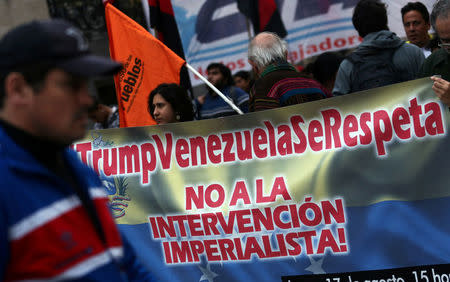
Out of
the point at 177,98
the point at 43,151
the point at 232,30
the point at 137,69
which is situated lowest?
the point at 43,151

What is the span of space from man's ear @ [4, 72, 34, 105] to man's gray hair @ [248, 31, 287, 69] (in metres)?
3.02

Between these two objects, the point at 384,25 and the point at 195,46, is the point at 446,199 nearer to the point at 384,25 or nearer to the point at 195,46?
the point at 384,25

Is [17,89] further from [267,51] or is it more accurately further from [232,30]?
[232,30]

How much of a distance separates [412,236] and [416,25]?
2.60 metres

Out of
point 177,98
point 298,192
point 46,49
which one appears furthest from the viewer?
point 177,98

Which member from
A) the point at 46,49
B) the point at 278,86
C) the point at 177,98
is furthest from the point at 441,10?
the point at 46,49

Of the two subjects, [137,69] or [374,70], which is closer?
[374,70]

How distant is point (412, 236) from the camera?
3.72 meters

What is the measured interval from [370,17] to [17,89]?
325cm

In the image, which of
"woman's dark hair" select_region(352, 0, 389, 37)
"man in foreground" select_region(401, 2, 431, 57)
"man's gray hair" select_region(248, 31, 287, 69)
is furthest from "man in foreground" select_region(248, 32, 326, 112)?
"man in foreground" select_region(401, 2, 431, 57)

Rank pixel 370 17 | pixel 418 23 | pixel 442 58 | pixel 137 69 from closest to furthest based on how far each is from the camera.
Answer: pixel 442 58
pixel 370 17
pixel 137 69
pixel 418 23

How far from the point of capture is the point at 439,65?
12.7 feet

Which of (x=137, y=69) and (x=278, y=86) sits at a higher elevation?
(x=137, y=69)

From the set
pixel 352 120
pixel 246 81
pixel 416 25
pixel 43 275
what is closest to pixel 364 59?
pixel 352 120
